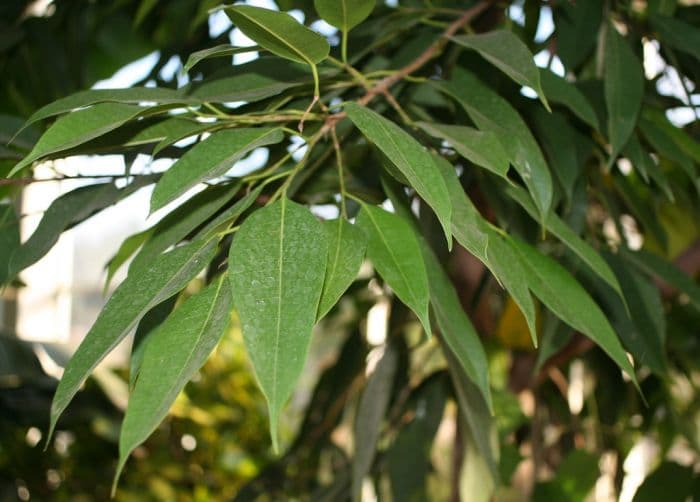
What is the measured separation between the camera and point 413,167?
0.28 meters

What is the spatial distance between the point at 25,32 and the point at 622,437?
0.65 meters

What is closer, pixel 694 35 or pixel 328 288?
pixel 328 288

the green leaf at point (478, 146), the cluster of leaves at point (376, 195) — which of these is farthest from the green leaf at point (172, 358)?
the green leaf at point (478, 146)

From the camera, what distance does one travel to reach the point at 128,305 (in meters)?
0.28

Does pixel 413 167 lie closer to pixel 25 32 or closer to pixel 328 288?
pixel 328 288

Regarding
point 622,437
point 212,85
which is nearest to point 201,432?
point 622,437

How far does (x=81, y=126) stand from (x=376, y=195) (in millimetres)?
194

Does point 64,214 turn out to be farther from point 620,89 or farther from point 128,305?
point 620,89

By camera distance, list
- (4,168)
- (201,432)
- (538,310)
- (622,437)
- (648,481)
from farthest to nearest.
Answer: (201,432), (622,437), (538,310), (648,481), (4,168)

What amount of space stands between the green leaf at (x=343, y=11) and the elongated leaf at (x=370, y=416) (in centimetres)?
32

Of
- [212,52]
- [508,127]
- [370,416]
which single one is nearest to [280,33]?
[212,52]

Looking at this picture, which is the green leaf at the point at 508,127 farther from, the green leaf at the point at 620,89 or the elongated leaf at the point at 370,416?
the elongated leaf at the point at 370,416

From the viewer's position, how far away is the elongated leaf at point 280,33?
287 mm

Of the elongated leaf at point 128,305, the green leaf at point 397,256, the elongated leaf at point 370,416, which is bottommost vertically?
the elongated leaf at point 370,416
